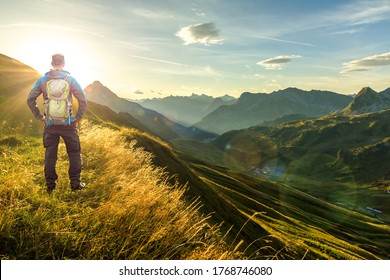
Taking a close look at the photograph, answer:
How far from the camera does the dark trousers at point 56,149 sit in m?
10.9

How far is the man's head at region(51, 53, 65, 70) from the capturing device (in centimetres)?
1149

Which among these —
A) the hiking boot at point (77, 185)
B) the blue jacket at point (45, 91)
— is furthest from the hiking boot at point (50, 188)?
the blue jacket at point (45, 91)

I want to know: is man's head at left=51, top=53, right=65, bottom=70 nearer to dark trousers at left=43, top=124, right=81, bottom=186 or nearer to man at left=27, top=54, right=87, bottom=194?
man at left=27, top=54, right=87, bottom=194

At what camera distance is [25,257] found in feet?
20.8

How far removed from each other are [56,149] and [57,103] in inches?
68.0

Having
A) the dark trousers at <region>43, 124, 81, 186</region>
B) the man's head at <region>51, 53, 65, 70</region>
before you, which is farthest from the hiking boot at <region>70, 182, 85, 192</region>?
the man's head at <region>51, 53, 65, 70</region>

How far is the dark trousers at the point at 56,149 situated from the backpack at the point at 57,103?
0.28 meters

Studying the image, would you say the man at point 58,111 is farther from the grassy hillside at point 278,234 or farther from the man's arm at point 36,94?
the grassy hillside at point 278,234

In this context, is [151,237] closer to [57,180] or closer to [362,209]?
[57,180]

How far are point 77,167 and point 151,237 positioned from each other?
574 centimetres

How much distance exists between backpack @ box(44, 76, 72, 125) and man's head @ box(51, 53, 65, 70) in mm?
519

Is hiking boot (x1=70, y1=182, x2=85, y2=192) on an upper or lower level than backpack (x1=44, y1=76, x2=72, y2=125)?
lower
